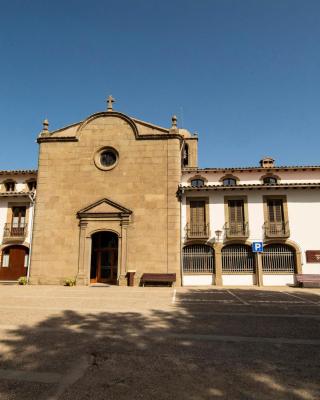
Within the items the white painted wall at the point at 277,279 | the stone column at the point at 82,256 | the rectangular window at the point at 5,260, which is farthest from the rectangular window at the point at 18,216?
the white painted wall at the point at 277,279

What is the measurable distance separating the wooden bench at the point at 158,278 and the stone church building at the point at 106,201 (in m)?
0.52

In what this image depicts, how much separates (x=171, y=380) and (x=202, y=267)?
17939 millimetres

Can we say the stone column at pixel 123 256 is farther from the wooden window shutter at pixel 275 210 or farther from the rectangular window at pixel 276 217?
the wooden window shutter at pixel 275 210

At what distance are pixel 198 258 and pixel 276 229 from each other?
239 inches

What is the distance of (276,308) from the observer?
39.1 feet

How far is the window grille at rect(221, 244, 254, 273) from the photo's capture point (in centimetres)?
2220

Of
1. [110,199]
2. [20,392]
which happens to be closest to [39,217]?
[110,199]

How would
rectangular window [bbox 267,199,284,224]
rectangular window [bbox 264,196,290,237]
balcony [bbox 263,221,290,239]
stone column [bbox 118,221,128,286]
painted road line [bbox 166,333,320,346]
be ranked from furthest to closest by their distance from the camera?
rectangular window [bbox 267,199,284,224] < rectangular window [bbox 264,196,290,237] < balcony [bbox 263,221,290,239] < stone column [bbox 118,221,128,286] < painted road line [bbox 166,333,320,346]

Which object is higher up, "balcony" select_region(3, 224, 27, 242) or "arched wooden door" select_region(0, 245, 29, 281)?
"balcony" select_region(3, 224, 27, 242)

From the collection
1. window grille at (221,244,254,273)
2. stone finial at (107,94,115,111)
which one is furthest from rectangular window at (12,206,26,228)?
window grille at (221,244,254,273)

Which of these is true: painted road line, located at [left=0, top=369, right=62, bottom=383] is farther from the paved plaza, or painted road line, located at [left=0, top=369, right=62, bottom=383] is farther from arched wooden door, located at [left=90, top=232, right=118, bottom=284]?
arched wooden door, located at [left=90, top=232, right=118, bottom=284]

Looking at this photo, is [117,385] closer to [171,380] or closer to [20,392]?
[171,380]

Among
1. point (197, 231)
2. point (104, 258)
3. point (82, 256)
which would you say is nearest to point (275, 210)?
point (197, 231)

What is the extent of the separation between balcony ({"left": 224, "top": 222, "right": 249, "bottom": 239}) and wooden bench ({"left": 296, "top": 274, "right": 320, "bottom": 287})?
4532mm
